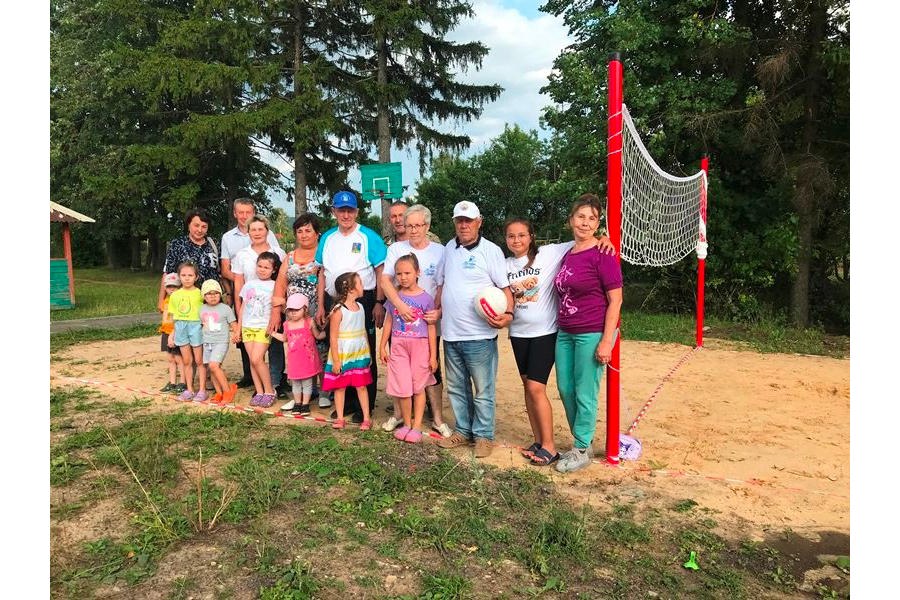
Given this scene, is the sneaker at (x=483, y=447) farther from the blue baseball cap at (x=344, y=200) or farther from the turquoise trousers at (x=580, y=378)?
the blue baseball cap at (x=344, y=200)

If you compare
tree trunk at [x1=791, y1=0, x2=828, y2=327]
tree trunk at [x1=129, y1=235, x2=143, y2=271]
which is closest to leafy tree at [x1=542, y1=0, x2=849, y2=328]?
tree trunk at [x1=791, y1=0, x2=828, y2=327]

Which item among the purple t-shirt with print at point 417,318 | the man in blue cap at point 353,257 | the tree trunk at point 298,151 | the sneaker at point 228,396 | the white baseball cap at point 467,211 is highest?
the tree trunk at point 298,151

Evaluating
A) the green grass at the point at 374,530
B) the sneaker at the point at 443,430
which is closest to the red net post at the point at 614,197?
the green grass at the point at 374,530

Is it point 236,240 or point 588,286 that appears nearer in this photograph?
point 588,286

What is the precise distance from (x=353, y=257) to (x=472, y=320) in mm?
1304

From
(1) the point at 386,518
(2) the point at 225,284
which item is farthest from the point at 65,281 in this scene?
(1) the point at 386,518

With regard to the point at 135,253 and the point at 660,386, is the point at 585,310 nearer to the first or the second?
the point at 660,386

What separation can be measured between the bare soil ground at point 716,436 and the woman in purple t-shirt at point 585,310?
564mm

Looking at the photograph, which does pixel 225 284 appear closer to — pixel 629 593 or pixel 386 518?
pixel 386 518

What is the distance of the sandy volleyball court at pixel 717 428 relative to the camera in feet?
11.4

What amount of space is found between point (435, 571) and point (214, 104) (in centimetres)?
2115

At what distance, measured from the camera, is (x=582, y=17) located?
1203 centimetres

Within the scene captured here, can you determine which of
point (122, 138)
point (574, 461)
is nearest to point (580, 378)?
point (574, 461)

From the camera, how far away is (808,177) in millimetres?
9836
